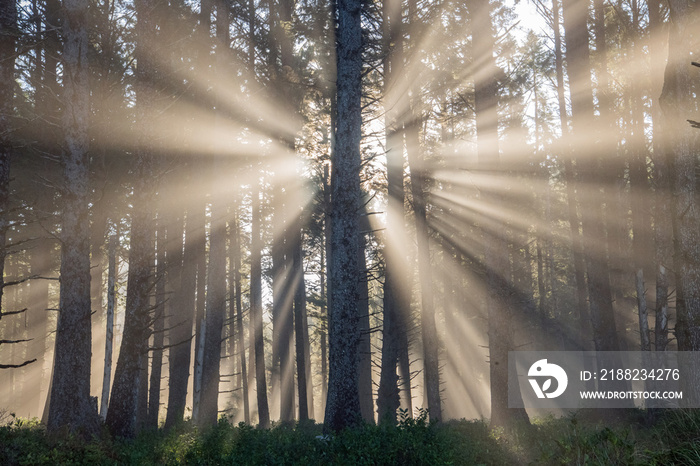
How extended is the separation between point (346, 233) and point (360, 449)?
157 inches

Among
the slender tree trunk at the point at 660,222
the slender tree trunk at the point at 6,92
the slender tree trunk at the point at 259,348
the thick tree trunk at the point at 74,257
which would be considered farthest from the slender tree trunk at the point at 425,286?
the slender tree trunk at the point at 6,92

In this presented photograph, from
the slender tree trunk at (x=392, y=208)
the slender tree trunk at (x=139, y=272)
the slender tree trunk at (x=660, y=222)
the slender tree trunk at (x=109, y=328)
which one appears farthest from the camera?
the slender tree trunk at (x=109, y=328)

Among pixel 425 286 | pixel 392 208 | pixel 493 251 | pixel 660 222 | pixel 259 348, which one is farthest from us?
pixel 259 348

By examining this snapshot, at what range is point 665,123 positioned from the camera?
338 inches

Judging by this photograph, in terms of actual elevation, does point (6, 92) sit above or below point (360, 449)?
above

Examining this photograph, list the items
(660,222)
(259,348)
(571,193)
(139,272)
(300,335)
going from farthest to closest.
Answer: (300,335), (571,193), (259,348), (660,222), (139,272)

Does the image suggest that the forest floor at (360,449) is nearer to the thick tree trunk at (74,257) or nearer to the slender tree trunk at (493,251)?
the thick tree trunk at (74,257)

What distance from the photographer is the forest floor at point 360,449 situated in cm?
579

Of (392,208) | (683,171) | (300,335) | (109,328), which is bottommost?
(300,335)

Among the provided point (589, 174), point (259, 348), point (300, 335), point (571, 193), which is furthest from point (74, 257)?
point (571, 193)

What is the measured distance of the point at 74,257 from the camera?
346 inches

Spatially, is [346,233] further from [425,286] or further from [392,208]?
[392,208]

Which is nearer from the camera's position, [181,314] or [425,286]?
[425,286]

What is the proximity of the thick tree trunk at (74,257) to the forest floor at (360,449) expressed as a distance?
645 mm
